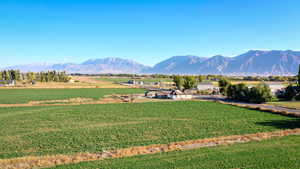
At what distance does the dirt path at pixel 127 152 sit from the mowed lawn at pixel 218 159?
4.15 feet

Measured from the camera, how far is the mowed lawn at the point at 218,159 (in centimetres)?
1548

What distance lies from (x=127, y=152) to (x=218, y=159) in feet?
24.4

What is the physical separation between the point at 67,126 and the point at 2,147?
342 inches

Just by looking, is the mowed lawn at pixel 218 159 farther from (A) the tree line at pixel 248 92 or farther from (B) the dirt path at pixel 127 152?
(A) the tree line at pixel 248 92

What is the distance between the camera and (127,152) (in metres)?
18.6

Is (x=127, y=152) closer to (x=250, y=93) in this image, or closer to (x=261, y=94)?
(x=261, y=94)

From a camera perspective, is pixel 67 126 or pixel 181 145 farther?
pixel 67 126

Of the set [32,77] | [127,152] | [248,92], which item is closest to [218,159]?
[127,152]

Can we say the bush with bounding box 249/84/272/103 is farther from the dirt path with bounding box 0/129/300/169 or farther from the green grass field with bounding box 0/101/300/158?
the dirt path with bounding box 0/129/300/169

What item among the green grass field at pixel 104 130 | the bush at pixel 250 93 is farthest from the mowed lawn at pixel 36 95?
the bush at pixel 250 93

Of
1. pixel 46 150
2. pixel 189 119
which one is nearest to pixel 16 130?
pixel 46 150

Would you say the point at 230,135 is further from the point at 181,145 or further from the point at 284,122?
the point at 284,122

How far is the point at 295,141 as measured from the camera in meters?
22.0

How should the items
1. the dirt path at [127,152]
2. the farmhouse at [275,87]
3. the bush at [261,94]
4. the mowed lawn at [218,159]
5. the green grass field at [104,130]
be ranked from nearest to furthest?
the mowed lawn at [218,159] → the dirt path at [127,152] → the green grass field at [104,130] → the bush at [261,94] → the farmhouse at [275,87]
